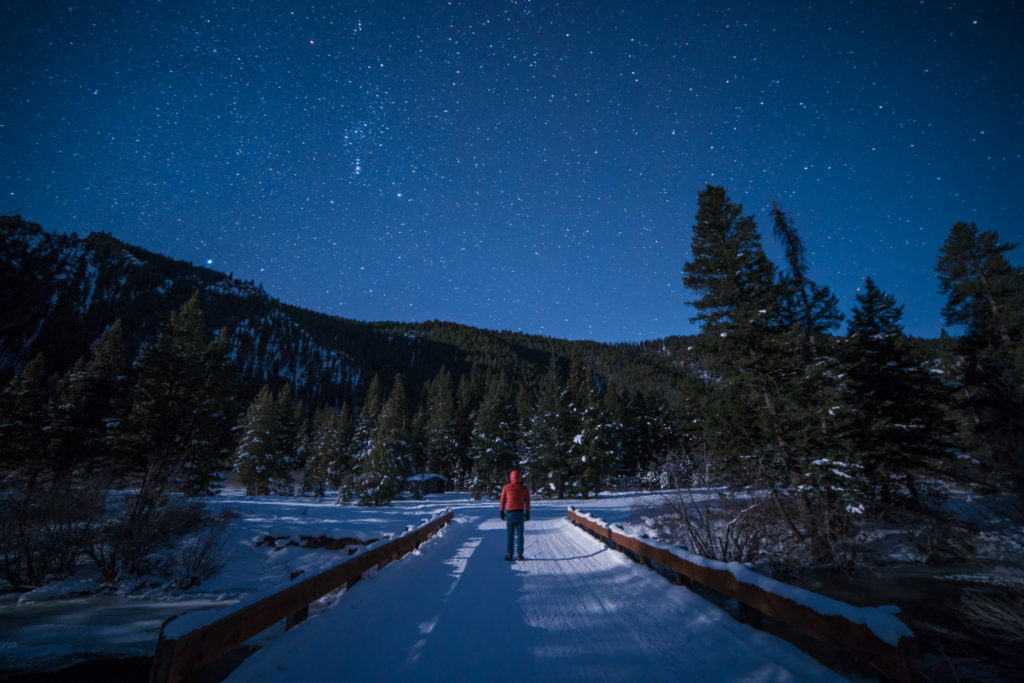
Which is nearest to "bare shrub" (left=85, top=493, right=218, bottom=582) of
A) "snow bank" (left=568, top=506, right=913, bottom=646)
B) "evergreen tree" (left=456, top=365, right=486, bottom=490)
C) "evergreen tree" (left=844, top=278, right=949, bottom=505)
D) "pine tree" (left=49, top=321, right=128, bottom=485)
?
"pine tree" (left=49, top=321, right=128, bottom=485)

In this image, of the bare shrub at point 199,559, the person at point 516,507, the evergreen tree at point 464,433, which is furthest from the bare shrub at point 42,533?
the evergreen tree at point 464,433

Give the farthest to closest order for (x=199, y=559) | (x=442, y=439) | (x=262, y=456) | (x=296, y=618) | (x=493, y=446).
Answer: (x=442, y=439) < (x=493, y=446) < (x=262, y=456) < (x=199, y=559) < (x=296, y=618)

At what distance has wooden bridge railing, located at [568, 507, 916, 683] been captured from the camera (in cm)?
246

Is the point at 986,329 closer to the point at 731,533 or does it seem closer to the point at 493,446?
the point at 731,533

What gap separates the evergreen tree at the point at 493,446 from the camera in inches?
1743

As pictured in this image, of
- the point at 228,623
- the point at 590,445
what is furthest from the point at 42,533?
the point at 590,445

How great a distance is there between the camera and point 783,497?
1324cm

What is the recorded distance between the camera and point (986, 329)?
62.1ft

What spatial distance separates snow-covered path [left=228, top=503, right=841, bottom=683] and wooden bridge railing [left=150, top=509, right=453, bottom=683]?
21 centimetres

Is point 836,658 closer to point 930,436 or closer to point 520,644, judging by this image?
point 520,644

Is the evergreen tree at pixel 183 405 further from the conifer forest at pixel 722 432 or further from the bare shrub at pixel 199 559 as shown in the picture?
the bare shrub at pixel 199 559

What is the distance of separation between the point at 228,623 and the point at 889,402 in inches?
869

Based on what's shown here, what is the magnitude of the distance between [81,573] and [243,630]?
13560 mm

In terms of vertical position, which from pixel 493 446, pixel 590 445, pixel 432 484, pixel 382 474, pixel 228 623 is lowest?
pixel 432 484
